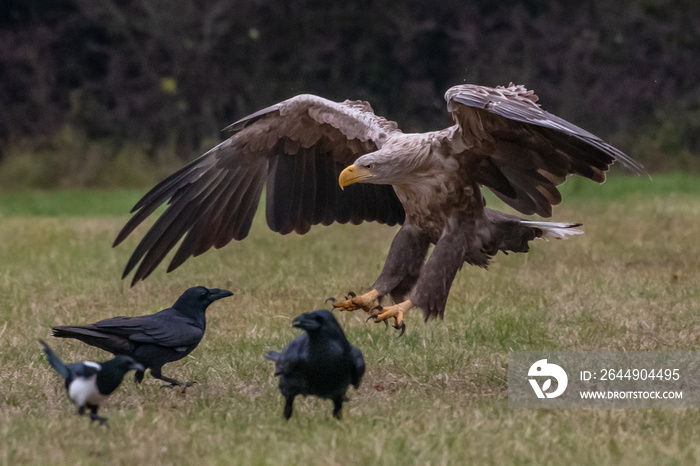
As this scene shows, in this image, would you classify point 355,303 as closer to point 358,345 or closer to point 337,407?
point 358,345

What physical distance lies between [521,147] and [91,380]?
2.31 meters

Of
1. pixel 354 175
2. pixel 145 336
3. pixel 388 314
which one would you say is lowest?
pixel 145 336

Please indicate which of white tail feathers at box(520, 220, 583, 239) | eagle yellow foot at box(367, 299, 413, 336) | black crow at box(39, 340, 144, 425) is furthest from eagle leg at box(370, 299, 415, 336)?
black crow at box(39, 340, 144, 425)

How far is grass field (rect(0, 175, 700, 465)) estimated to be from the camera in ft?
12.0

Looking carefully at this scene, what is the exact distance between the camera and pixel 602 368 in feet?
16.1

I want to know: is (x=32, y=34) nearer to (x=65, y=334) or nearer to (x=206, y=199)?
(x=206, y=199)

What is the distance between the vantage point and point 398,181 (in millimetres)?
5152

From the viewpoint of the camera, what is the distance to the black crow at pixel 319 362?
394cm

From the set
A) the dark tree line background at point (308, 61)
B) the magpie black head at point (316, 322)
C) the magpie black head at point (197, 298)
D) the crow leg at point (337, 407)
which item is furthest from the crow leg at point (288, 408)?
the dark tree line background at point (308, 61)

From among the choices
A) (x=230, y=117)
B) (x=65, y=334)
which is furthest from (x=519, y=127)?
(x=230, y=117)

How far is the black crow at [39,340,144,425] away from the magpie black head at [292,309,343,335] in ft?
2.30

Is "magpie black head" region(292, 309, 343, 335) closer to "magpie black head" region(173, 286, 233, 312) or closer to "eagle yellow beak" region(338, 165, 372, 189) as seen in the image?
"magpie black head" region(173, 286, 233, 312)

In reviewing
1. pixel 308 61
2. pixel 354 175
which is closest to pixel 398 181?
pixel 354 175

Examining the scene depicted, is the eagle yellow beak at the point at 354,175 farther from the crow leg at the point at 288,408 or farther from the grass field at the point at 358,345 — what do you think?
the crow leg at the point at 288,408
